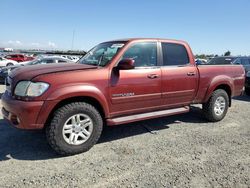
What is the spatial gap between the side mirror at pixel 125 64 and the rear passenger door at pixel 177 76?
939mm

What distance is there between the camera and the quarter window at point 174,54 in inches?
199

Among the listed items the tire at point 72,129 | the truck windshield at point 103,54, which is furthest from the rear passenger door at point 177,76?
the tire at point 72,129

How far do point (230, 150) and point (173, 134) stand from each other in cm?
114

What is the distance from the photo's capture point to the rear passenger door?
4.96 metres

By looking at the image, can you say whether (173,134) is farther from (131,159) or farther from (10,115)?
(10,115)

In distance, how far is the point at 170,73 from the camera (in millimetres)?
4965

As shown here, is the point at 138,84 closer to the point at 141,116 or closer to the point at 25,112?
the point at 141,116

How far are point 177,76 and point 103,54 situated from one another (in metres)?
1.58

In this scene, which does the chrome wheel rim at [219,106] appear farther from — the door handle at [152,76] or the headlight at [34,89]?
the headlight at [34,89]

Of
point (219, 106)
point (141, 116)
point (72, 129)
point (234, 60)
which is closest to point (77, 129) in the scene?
point (72, 129)

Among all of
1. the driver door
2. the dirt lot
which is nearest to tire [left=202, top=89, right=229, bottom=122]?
the dirt lot

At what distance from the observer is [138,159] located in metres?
3.83

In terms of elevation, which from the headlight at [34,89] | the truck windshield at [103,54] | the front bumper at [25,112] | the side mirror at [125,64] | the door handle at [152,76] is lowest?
the front bumper at [25,112]

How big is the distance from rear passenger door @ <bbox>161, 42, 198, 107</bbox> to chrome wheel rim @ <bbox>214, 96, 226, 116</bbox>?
899 mm
